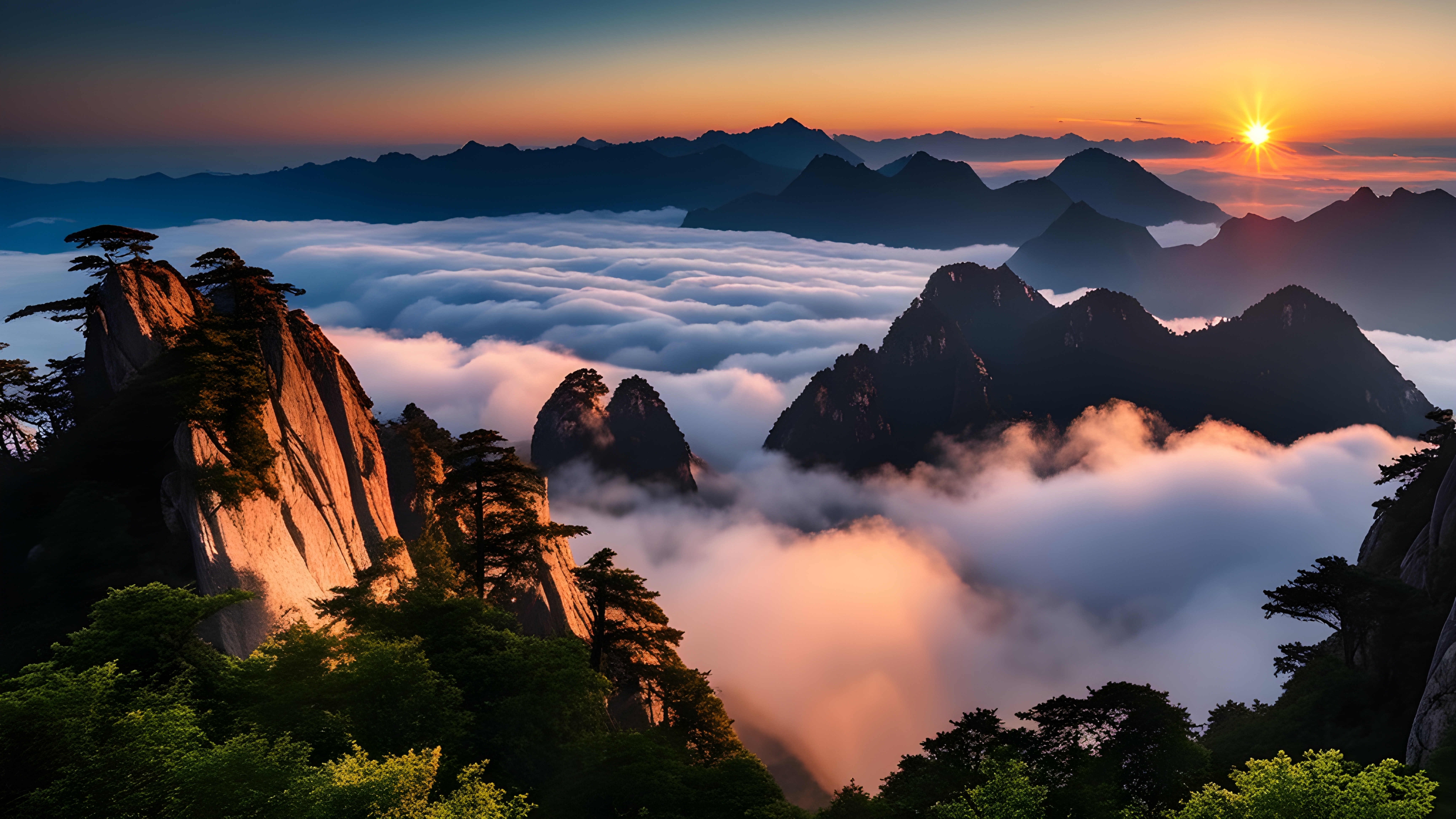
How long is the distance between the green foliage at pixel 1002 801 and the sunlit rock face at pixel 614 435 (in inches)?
5000

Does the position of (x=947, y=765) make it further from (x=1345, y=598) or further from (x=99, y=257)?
(x=99, y=257)

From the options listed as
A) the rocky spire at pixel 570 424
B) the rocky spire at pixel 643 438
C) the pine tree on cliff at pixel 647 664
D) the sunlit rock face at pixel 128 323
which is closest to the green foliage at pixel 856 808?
the pine tree on cliff at pixel 647 664

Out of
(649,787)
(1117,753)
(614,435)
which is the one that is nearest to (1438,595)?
(1117,753)

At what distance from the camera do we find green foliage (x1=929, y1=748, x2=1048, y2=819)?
25.3 meters

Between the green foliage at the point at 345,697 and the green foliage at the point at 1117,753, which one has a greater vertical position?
the green foliage at the point at 345,697

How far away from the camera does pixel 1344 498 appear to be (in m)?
189

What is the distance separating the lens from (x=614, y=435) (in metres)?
160

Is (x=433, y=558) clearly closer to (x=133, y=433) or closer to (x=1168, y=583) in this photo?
(x=133, y=433)

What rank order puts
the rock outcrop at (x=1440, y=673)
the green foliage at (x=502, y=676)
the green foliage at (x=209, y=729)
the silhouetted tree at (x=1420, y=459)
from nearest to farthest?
1. the green foliage at (x=209, y=729)
2. the green foliage at (x=502, y=676)
3. the rock outcrop at (x=1440, y=673)
4. the silhouetted tree at (x=1420, y=459)

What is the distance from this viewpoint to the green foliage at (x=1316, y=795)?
69.4 feet

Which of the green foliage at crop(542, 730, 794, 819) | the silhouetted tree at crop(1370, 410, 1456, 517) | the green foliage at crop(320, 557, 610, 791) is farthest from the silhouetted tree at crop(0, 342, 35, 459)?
the silhouetted tree at crop(1370, 410, 1456, 517)

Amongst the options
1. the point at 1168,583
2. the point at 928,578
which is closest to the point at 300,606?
the point at 928,578

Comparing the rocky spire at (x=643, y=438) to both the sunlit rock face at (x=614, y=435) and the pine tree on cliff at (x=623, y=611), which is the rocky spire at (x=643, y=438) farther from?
the pine tree on cliff at (x=623, y=611)

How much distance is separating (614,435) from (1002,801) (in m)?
139
